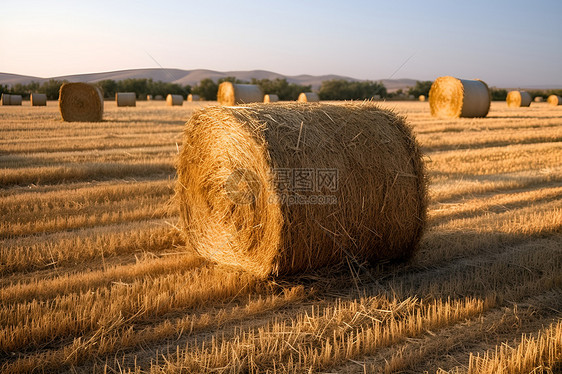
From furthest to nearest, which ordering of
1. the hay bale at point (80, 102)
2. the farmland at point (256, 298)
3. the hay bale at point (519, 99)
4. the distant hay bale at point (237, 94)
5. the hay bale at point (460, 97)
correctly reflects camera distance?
the hay bale at point (519, 99) → the distant hay bale at point (237, 94) → the hay bale at point (460, 97) → the hay bale at point (80, 102) → the farmland at point (256, 298)

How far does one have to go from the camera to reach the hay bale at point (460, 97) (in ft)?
66.4

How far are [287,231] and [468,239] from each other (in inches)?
100

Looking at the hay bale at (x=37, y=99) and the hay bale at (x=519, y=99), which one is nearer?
the hay bale at (x=37, y=99)

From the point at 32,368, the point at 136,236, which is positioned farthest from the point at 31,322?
the point at 136,236

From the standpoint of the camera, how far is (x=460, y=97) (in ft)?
66.4

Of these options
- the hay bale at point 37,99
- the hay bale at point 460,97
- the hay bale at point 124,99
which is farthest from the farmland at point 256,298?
the hay bale at point 37,99

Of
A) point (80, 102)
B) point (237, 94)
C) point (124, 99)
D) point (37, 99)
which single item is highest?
point (237, 94)

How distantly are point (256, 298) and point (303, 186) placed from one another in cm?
101

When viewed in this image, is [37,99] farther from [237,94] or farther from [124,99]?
[237,94]

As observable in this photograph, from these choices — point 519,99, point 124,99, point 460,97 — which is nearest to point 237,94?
point 460,97

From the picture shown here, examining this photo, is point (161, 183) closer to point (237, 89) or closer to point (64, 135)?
point (64, 135)

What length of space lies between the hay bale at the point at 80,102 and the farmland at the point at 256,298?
36.8 ft

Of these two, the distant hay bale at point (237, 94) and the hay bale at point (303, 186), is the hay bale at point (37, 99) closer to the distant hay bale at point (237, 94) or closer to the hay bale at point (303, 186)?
the distant hay bale at point (237, 94)

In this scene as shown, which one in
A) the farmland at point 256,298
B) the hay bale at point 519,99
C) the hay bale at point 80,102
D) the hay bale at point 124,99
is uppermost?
the hay bale at point 519,99
